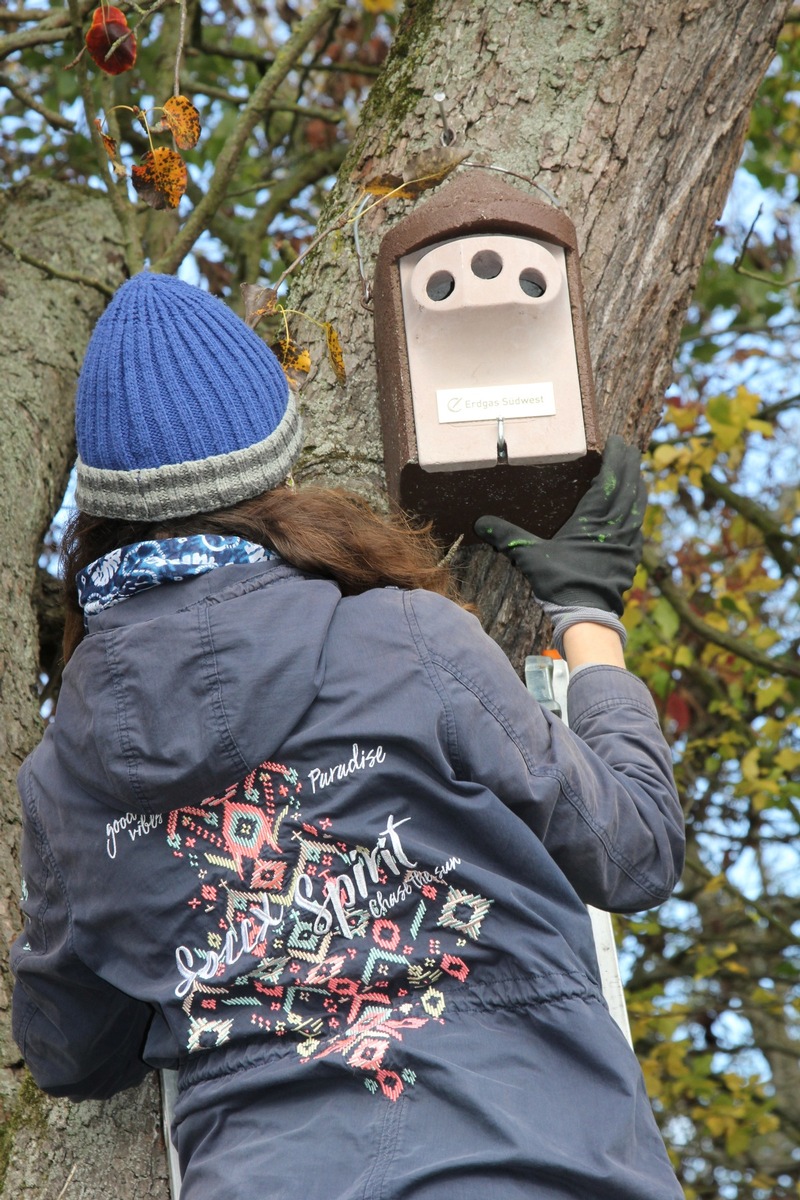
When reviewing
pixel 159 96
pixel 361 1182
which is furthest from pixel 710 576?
pixel 361 1182

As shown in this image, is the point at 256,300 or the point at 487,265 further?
the point at 256,300

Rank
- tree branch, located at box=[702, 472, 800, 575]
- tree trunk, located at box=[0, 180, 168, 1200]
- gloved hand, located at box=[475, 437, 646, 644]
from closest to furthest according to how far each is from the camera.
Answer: tree trunk, located at box=[0, 180, 168, 1200] < gloved hand, located at box=[475, 437, 646, 644] < tree branch, located at box=[702, 472, 800, 575]

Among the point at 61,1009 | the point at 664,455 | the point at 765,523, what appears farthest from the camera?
the point at 765,523

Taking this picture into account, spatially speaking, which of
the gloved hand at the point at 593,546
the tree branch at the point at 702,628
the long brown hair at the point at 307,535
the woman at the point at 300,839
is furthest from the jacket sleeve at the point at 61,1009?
the tree branch at the point at 702,628

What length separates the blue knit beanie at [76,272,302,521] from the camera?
1320mm

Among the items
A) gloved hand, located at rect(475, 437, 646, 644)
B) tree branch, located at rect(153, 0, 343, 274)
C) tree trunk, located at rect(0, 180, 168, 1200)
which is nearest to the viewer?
tree trunk, located at rect(0, 180, 168, 1200)

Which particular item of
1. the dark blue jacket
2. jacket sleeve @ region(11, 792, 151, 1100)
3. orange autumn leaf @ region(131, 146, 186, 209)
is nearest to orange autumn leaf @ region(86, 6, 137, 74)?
orange autumn leaf @ region(131, 146, 186, 209)

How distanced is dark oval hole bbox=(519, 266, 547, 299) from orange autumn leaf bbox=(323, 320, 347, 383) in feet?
0.96

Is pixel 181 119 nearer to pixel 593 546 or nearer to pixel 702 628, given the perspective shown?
pixel 593 546

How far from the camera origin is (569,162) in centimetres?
208

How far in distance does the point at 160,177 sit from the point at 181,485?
3.06 ft

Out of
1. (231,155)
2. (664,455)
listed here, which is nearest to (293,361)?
(231,155)

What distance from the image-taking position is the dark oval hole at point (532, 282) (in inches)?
72.6

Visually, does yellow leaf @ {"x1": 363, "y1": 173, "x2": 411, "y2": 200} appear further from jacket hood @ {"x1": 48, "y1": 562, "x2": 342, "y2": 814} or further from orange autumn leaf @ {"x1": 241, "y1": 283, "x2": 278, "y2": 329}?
jacket hood @ {"x1": 48, "y1": 562, "x2": 342, "y2": 814}
